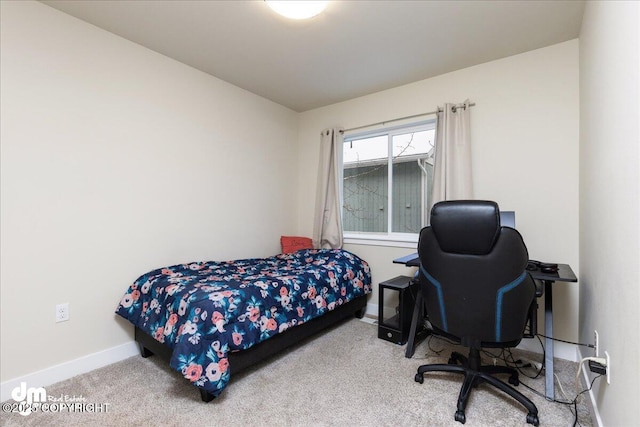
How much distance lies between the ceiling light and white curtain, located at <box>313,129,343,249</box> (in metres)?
1.71

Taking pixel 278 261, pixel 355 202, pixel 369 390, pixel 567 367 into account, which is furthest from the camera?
pixel 355 202

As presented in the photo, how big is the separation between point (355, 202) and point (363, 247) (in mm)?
561

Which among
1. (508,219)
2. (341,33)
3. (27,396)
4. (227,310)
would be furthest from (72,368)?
(508,219)

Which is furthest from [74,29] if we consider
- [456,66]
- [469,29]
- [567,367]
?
[567,367]

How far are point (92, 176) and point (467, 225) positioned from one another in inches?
95.3

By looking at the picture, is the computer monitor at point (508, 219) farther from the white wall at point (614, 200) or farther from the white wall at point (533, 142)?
the white wall at point (614, 200)

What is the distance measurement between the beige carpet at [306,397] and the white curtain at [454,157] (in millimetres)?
1332

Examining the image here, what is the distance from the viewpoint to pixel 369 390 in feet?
6.10

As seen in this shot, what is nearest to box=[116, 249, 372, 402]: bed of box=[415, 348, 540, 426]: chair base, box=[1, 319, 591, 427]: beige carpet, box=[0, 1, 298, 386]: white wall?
box=[1, 319, 591, 427]: beige carpet

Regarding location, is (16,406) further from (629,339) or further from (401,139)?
(401,139)

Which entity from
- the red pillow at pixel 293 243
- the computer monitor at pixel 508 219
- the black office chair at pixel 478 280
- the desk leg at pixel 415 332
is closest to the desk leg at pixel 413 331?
the desk leg at pixel 415 332

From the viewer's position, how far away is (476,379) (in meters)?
1.76

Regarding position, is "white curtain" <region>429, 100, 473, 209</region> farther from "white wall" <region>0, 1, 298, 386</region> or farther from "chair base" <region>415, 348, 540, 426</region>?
"white wall" <region>0, 1, 298, 386</region>

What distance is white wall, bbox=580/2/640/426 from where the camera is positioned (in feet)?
3.27
